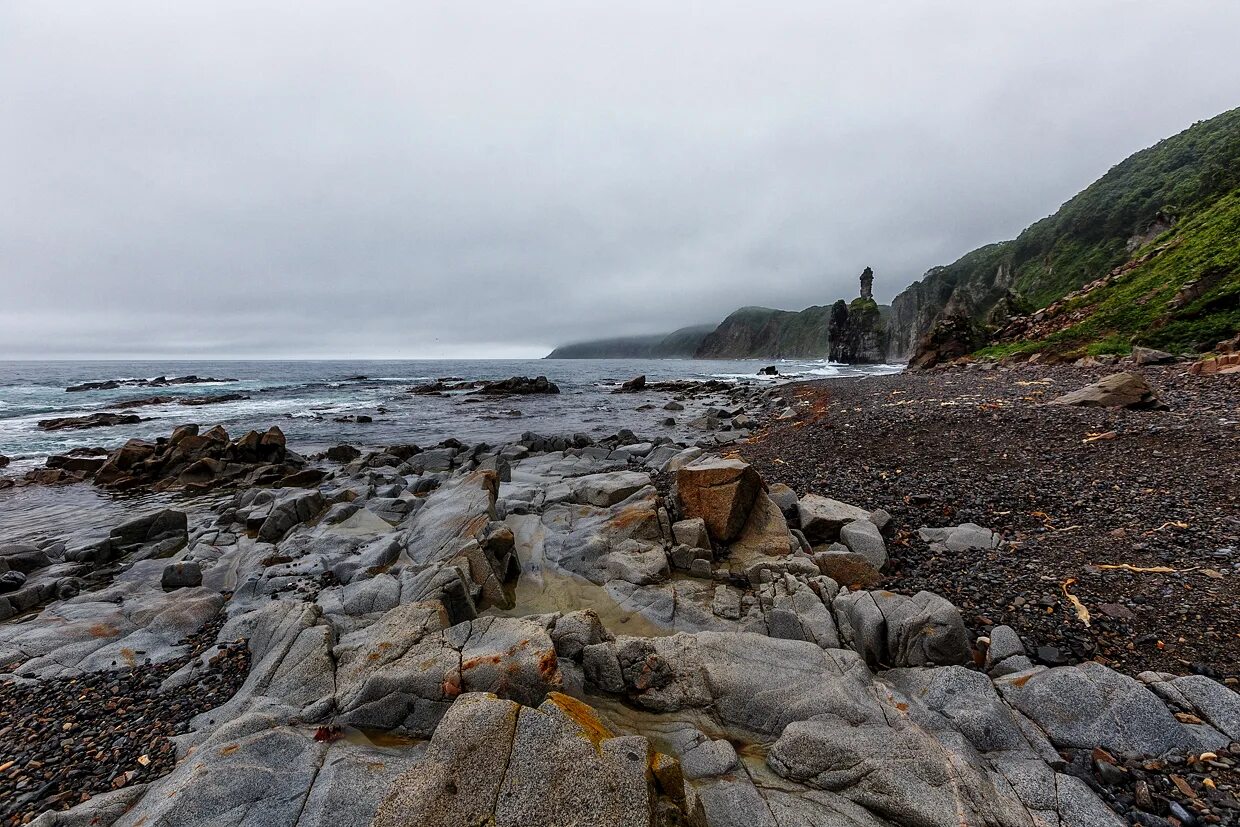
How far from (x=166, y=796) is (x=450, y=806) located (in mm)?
2946

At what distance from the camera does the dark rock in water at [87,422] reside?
35.0 metres

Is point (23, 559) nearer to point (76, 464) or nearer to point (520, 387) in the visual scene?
point (76, 464)

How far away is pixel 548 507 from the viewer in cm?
1296

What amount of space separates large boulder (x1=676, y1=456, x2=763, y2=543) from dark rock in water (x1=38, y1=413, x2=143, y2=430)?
47111mm

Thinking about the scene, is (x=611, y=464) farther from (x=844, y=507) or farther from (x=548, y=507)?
(x=844, y=507)

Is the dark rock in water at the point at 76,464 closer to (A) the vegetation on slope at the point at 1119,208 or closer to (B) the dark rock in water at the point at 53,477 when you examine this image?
(B) the dark rock in water at the point at 53,477

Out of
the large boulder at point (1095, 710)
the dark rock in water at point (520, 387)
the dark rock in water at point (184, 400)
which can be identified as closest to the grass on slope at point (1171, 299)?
the large boulder at point (1095, 710)

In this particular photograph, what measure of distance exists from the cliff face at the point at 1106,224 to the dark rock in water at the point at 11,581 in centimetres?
6618

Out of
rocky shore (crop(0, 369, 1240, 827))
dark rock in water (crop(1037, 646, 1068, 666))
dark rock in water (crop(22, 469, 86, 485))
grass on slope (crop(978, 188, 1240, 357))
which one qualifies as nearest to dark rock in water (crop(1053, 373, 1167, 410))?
rocky shore (crop(0, 369, 1240, 827))

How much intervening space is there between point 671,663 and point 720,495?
181 inches

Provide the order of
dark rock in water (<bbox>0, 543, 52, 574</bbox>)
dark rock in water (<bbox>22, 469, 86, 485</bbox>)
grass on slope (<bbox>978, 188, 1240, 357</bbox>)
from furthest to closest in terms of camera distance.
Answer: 1. grass on slope (<bbox>978, 188, 1240, 357</bbox>)
2. dark rock in water (<bbox>22, 469, 86, 485</bbox>)
3. dark rock in water (<bbox>0, 543, 52, 574</bbox>)

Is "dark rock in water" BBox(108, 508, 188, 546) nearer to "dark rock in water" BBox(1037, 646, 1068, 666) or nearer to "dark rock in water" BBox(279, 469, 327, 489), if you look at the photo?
"dark rock in water" BBox(279, 469, 327, 489)

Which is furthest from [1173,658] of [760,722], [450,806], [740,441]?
[740,441]

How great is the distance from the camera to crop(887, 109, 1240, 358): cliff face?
1980 inches
